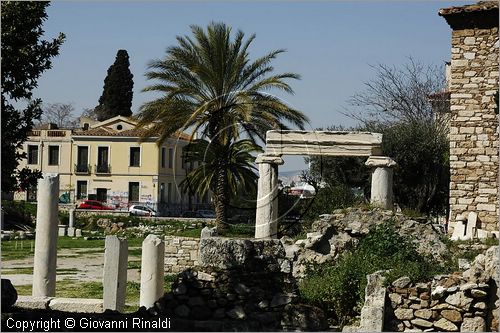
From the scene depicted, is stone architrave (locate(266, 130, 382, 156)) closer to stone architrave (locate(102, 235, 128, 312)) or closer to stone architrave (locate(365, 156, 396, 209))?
stone architrave (locate(365, 156, 396, 209))

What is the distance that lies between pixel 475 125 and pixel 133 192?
1521 inches

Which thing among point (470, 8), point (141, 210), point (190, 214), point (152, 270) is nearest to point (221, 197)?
point (470, 8)

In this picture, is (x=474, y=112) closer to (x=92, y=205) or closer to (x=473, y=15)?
(x=473, y=15)

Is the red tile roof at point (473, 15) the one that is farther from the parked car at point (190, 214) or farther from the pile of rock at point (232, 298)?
the parked car at point (190, 214)

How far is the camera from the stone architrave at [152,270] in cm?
1337

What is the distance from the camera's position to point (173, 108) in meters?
27.4

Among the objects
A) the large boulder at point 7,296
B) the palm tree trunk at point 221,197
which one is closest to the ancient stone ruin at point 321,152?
the palm tree trunk at point 221,197

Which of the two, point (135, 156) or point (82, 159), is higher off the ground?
point (135, 156)

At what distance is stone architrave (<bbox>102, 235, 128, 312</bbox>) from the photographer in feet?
42.2

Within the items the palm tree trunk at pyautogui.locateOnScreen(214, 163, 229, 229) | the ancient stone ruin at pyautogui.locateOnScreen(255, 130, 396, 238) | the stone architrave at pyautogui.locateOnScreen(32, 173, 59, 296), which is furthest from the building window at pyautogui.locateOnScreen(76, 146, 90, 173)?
the stone architrave at pyautogui.locateOnScreen(32, 173, 59, 296)

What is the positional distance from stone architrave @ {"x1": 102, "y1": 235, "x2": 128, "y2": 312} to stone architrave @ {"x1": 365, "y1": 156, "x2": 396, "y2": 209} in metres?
7.71

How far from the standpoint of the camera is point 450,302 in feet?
36.2

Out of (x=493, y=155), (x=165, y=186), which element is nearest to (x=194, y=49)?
(x=493, y=155)

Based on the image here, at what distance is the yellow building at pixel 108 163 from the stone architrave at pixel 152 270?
41852 mm
